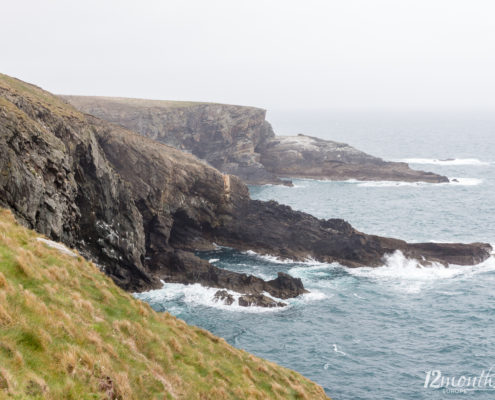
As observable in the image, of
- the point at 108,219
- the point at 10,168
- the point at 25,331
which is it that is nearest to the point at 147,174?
the point at 108,219

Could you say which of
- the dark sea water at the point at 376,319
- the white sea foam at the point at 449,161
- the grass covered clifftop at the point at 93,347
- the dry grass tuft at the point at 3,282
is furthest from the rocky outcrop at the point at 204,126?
the dry grass tuft at the point at 3,282

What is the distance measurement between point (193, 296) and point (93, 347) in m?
31.4

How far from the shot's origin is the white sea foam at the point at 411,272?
4950 cm

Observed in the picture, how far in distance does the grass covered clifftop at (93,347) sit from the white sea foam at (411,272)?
2927 cm

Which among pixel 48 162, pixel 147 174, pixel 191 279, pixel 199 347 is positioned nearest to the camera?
pixel 199 347

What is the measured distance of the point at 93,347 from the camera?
43.7ft

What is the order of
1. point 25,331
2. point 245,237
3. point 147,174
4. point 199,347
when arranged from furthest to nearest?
point 245,237 < point 147,174 < point 199,347 < point 25,331

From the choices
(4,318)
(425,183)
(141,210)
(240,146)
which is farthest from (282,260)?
(240,146)

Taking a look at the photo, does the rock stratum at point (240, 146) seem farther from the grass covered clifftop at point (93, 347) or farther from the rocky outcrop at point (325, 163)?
the grass covered clifftop at point (93, 347)

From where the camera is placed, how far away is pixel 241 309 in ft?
137

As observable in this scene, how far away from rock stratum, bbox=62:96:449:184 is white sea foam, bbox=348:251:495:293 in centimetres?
5705

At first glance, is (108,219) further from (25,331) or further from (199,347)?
(25,331)

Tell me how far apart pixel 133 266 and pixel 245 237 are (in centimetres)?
2115

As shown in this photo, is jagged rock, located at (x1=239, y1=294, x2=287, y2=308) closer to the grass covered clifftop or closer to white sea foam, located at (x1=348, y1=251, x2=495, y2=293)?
white sea foam, located at (x1=348, y1=251, x2=495, y2=293)
